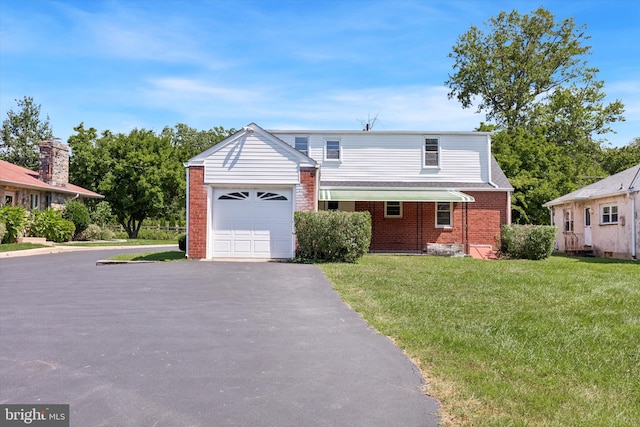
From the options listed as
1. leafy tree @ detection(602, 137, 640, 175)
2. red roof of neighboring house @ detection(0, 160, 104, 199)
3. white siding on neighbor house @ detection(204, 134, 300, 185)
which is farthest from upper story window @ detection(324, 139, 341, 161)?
leafy tree @ detection(602, 137, 640, 175)

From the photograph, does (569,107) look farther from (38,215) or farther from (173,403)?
(173,403)

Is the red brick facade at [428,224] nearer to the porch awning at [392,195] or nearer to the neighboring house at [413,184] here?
the neighboring house at [413,184]

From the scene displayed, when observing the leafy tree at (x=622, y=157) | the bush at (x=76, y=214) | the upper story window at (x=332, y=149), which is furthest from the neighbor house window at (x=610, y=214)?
the bush at (x=76, y=214)

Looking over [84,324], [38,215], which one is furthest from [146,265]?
[38,215]

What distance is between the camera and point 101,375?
16.0ft

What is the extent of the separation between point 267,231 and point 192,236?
7.85 ft

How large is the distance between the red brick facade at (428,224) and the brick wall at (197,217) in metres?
8.28

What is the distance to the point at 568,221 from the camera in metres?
27.6

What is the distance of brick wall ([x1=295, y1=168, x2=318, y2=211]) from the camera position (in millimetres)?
16734

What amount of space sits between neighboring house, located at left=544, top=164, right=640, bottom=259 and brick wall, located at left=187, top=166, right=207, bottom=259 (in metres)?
16.8

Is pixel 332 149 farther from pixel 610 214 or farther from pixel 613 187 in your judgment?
pixel 610 214

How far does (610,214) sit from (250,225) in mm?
16654

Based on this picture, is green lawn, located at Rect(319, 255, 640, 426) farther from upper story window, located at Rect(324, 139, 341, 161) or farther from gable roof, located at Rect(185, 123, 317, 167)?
upper story window, located at Rect(324, 139, 341, 161)

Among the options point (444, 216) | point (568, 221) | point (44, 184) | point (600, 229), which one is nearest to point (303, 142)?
point (444, 216)
